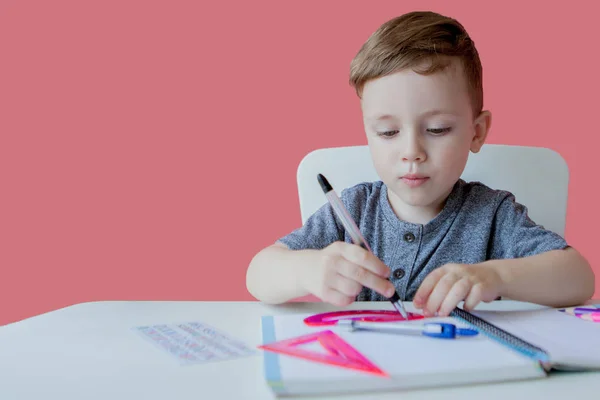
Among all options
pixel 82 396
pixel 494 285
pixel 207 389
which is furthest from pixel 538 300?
pixel 82 396

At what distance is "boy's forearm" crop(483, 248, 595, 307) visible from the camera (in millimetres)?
1040

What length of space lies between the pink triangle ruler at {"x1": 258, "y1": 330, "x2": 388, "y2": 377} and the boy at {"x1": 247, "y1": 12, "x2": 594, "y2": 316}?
0.14 m

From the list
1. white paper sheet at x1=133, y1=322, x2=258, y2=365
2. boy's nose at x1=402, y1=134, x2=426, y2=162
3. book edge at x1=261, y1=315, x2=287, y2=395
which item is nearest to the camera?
book edge at x1=261, y1=315, x2=287, y2=395

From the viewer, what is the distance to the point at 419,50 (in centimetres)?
120

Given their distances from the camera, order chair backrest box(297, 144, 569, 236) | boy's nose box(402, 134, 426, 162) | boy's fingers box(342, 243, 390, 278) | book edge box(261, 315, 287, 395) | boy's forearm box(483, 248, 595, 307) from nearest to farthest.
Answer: book edge box(261, 315, 287, 395) < boy's fingers box(342, 243, 390, 278) < boy's forearm box(483, 248, 595, 307) < boy's nose box(402, 134, 426, 162) < chair backrest box(297, 144, 569, 236)

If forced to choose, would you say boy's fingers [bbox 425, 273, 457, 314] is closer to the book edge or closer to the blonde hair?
the book edge

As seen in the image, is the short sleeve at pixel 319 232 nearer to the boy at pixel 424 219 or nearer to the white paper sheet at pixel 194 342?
the boy at pixel 424 219

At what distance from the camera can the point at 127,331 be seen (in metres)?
0.94

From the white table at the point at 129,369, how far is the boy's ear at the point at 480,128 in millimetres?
405

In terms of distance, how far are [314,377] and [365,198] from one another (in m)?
0.86

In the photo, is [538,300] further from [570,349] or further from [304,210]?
[304,210]

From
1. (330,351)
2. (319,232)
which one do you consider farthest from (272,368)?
(319,232)

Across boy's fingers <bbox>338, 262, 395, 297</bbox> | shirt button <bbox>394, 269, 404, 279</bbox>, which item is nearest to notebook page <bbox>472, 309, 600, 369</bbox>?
boy's fingers <bbox>338, 262, 395, 297</bbox>

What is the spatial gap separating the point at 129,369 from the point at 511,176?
1.09 meters
